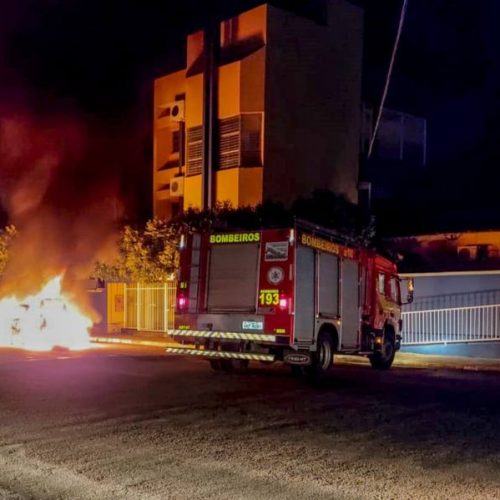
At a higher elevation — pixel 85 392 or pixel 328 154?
pixel 328 154

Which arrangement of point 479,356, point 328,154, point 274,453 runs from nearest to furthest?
point 274,453, point 479,356, point 328,154

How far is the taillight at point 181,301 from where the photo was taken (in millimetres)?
15126

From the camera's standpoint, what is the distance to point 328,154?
29203mm

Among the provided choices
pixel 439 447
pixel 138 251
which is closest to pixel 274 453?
pixel 439 447

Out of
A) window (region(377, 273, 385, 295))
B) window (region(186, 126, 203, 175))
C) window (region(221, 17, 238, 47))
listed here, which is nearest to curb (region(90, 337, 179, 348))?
window (region(186, 126, 203, 175))

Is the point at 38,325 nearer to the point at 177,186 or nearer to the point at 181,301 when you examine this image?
the point at 177,186

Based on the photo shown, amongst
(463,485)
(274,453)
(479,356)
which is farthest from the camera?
(479,356)

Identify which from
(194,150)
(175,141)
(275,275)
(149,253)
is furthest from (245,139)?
A: (275,275)

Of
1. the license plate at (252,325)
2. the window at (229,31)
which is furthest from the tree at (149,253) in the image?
the license plate at (252,325)

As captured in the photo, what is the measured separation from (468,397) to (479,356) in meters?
8.84

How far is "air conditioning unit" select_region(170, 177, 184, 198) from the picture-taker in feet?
99.7

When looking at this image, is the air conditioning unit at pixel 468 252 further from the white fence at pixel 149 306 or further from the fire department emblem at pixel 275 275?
the fire department emblem at pixel 275 275

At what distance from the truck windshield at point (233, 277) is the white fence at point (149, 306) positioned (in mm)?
12525

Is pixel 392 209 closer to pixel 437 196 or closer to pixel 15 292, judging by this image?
pixel 437 196
